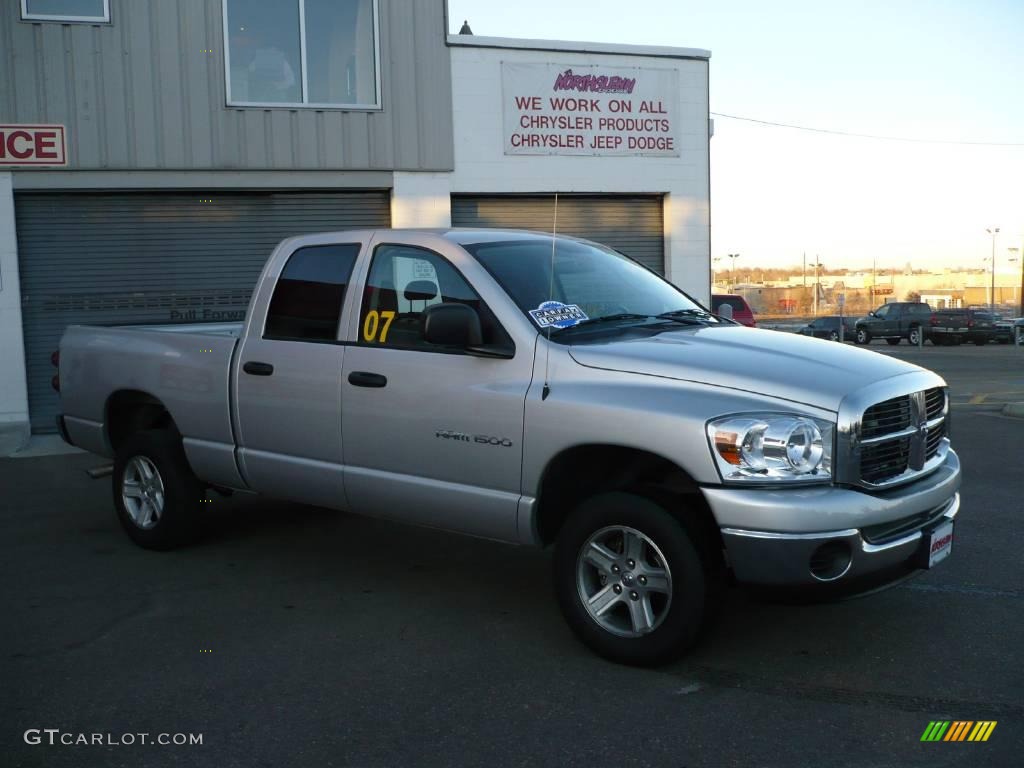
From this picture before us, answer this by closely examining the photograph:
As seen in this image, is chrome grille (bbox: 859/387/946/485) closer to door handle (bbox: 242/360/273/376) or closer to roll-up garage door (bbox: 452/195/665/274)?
door handle (bbox: 242/360/273/376)

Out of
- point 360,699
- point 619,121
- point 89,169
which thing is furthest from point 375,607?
point 619,121

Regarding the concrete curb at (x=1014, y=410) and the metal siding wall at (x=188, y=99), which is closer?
the metal siding wall at (x=188, y=99)

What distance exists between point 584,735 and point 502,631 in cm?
125

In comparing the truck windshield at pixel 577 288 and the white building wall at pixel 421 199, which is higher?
the white building wall at pixel 421 199

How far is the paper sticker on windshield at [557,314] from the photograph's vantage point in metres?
4.91

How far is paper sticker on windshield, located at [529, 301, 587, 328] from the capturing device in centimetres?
491

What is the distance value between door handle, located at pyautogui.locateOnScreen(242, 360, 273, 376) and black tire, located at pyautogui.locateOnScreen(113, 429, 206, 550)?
926 mm

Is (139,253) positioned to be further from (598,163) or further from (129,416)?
(129,416)

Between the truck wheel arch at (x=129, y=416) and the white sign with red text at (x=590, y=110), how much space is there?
8145mm

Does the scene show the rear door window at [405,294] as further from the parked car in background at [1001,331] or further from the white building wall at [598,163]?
the parked car in background at [1001,331]

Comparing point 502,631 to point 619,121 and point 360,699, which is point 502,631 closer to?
point 360,699

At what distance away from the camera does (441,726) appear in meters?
3.89

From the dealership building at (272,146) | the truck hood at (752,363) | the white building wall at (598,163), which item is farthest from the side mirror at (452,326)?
the white building wall at (598,163)

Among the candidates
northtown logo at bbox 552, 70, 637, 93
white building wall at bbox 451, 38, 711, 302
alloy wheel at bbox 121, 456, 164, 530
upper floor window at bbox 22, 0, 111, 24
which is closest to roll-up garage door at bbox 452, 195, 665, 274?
white building wall at bbox 451, 38, 711, 302
